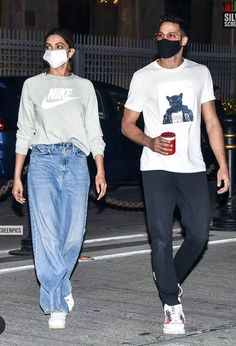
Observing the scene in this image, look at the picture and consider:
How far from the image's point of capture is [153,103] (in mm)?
7875

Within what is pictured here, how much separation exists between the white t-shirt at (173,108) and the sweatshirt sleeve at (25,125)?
0.69m

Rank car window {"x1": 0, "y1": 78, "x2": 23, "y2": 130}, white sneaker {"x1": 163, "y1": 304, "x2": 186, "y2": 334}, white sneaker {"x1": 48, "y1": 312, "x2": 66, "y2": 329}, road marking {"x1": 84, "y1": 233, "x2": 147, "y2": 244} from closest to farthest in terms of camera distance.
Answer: white sneaker {"x1": 163, "y1": 304, "x2": 186, "y2": 334} < white sneaker {"x1": 48, "y1": 312, "x2": 66, "y2": 329} < road marking {"x1": 84, "y1": 233, "x2": 147, "y2": 244} < car window {"x1": 0, "y1": 78, "x2": 23, "y2": 130}

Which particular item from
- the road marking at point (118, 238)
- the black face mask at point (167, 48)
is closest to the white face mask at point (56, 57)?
the black face mask at point (167, 48)

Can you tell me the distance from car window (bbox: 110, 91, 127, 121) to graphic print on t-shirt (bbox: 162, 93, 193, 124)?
8753mm

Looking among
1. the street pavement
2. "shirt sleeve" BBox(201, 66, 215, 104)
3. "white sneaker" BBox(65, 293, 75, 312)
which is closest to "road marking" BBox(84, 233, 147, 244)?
the street pavement

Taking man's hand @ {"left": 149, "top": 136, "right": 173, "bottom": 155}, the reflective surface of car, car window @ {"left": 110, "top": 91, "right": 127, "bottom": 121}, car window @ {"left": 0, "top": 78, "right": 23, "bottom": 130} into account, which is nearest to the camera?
man's hand @ {"left": 149, "top": 136, "right": 173, "bottom": 155}

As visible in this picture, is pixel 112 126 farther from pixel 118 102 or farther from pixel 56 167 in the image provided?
pixel 56 167

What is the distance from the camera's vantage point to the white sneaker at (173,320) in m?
7.73

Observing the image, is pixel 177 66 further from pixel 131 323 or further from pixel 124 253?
pixel 124 253

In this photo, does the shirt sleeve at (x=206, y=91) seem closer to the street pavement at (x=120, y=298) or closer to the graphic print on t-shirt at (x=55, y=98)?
the graphic print on t-shirt at (x=55, y=98)

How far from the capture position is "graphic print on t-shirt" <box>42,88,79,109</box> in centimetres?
798

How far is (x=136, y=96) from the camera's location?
7.94 meters

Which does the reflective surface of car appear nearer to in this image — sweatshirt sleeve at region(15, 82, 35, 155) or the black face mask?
sweatshirt sleeve at region(15, 82, 35, 155)

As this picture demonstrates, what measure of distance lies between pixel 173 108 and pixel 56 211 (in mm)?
1057
